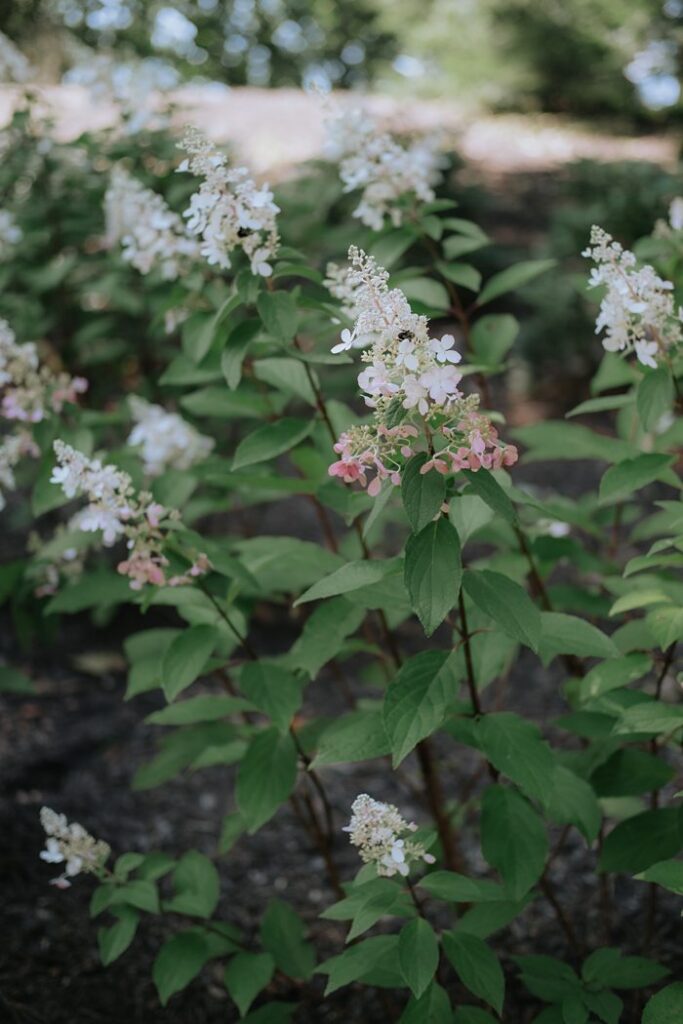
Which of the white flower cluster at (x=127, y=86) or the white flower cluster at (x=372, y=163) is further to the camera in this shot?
the white flower cluster at (x=127, y=86)

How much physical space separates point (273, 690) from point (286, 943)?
0.69 meters

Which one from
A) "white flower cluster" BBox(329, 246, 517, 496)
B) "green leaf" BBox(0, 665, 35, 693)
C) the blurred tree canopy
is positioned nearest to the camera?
"white flower cluster" BBox(329, 246, 517, 496)

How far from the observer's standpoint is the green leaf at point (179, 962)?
1932mm

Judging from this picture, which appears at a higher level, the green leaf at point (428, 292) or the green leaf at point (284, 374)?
the green leaf at point (428, 292)

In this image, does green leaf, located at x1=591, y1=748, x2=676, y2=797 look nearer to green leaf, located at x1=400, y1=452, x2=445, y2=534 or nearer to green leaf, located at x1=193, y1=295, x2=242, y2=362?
green leaf, located at x1=400, y1=452, x2=445, y2=534

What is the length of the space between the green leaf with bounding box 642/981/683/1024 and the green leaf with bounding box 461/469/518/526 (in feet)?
2.54

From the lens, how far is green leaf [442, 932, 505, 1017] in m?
1.62

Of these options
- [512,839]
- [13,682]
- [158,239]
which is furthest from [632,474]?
[13,682]

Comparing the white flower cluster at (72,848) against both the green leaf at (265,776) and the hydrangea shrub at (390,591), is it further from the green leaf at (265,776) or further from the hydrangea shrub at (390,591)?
the green leaf at (265,776)

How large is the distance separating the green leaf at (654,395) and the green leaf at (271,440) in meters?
0.66

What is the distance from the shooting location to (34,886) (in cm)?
264

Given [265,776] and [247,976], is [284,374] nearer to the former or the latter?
[265,776]

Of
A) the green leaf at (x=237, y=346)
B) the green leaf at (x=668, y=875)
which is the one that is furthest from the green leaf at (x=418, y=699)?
the green leaf at (x=237, y=346)

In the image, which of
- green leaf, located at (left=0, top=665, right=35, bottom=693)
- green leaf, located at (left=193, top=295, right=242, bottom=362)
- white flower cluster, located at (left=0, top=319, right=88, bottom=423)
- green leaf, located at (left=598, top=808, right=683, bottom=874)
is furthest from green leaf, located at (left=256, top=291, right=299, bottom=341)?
green leaf, located at (left=0, top=665, right=35, bottom=693)
